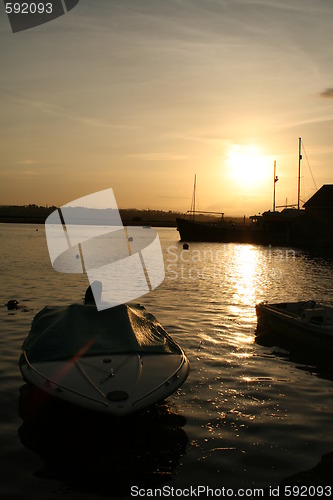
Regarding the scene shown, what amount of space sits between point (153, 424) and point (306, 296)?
23760 millimetres

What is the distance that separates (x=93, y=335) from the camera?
12.1 metres

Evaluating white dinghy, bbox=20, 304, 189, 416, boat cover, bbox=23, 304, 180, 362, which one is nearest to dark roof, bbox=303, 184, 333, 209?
white dinghy, bbox=20, 304, 189, 416

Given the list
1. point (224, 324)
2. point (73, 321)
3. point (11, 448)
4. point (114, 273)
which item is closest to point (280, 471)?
point (11, 448)

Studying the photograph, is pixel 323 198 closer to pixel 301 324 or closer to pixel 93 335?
pixel 301 324

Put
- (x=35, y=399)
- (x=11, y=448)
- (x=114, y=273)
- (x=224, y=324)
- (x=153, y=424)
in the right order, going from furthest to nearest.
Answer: (x=114, y=273) < (x=224, y=324) < (x=35, y=399) < (x=153, y=424) < (x=11, y=448)

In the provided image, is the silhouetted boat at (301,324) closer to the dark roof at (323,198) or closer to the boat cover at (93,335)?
the boat cover at (93,335)

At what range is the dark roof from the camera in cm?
8700

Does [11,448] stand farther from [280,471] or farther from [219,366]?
[219,366]

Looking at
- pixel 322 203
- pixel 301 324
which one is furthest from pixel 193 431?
pixel 322 203

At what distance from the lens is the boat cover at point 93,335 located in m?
11.5

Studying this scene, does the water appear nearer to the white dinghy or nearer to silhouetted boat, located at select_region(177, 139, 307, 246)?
the white dinghy

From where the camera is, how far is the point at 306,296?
3253 cm

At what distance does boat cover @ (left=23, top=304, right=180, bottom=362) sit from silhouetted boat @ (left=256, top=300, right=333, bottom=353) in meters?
6.45

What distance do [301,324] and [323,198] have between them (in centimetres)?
7493
